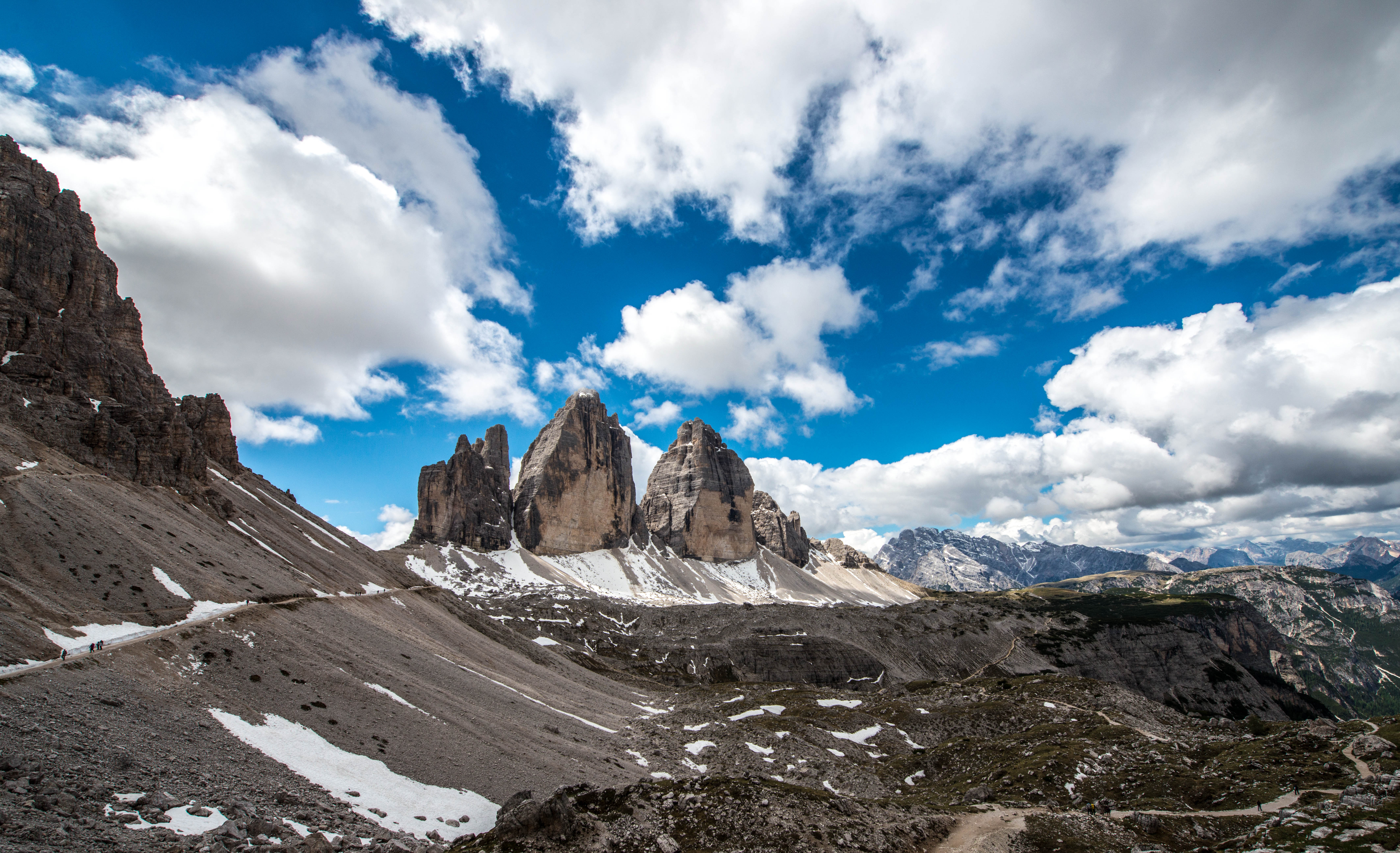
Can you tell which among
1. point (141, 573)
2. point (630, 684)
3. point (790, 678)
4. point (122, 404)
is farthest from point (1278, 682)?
point (122, 404)

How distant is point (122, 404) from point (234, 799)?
7739cm

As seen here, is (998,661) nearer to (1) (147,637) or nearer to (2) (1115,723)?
(2) (1115,723)

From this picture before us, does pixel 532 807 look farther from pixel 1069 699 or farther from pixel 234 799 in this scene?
pixel 1069 699

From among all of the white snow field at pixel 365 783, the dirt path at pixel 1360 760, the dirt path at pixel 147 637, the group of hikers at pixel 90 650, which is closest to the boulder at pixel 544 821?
the white snow field at pixel 365 783

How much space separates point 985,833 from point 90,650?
4729cm

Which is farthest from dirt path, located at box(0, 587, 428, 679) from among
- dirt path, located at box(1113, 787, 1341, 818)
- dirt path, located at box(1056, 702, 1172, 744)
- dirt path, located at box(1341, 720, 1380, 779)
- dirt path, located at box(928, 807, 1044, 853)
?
dirt path, located at box(1056, 702, 1172, 744)

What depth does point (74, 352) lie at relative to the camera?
76.0 meters

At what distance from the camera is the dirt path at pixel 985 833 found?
27.1 m

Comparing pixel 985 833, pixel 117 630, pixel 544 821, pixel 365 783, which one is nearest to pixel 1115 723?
pixel 985 833

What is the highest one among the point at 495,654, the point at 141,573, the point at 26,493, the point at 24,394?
the point at 24,394

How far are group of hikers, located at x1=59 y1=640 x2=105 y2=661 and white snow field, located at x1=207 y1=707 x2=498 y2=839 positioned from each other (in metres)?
7.03

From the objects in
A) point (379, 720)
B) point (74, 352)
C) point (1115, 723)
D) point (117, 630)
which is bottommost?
point (1115, 723)

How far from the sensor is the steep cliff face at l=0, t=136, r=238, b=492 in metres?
65.4

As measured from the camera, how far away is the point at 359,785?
30.6m
